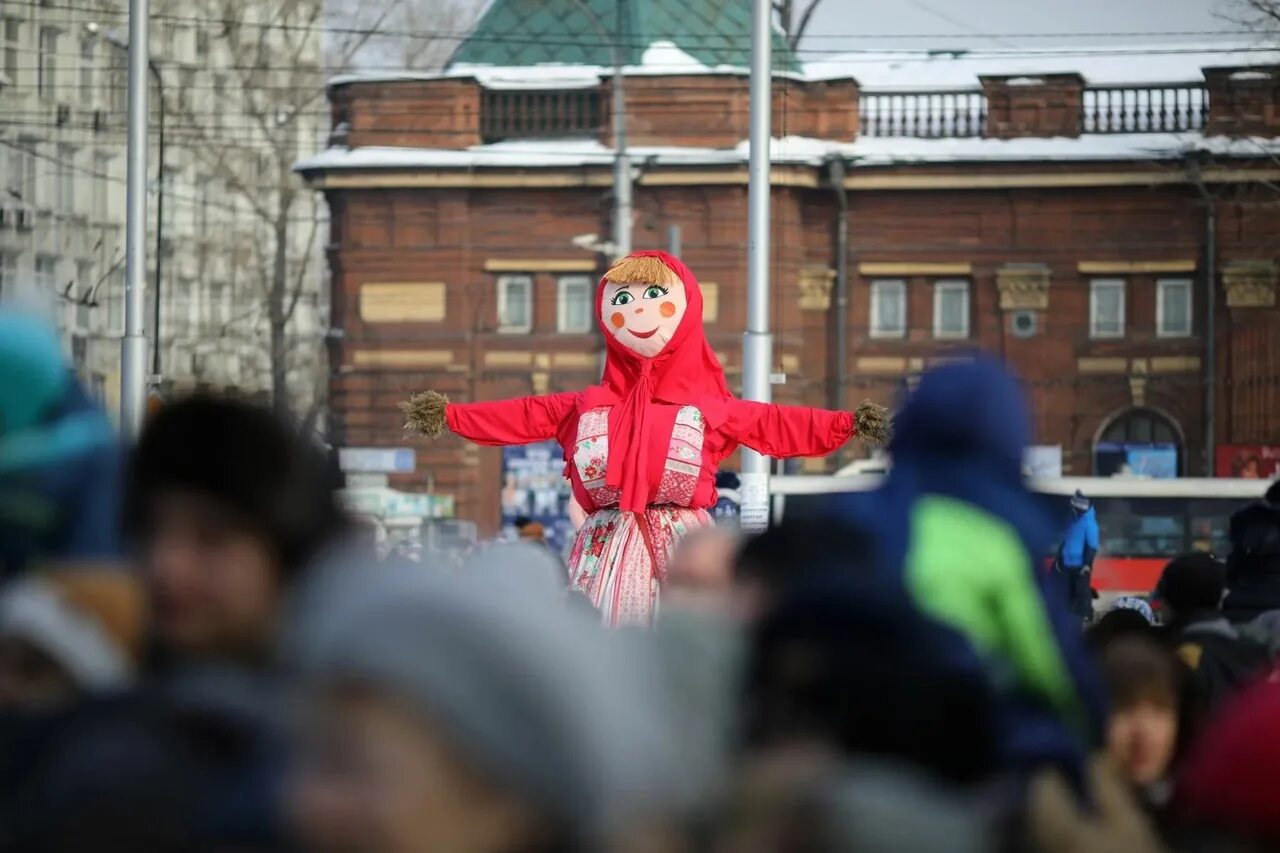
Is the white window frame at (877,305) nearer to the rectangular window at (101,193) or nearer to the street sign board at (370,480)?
the street sign board at (370,480)

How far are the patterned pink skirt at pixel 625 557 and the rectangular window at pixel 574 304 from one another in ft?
101

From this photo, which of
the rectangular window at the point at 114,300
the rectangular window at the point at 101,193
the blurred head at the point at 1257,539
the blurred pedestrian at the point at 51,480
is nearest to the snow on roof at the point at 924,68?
the rectangular window at the point at 114,300

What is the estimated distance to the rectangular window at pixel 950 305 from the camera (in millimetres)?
39750

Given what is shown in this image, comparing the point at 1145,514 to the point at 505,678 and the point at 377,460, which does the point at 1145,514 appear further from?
the point at 505,678

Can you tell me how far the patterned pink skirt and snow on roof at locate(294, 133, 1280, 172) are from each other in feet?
98.3

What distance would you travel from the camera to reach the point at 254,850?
2771 millimetres

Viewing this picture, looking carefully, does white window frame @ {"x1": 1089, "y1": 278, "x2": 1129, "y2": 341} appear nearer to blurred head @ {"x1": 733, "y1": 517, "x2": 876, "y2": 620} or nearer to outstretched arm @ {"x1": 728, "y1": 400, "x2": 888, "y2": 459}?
outstretched arm @ {"x1": 728, "y1": 400, "x2": 888, "y2": 459}

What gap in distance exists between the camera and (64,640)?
3.38 metres

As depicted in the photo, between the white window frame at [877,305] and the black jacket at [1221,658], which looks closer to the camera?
the black jacket at [1221,658]

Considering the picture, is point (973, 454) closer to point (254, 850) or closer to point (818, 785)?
point (818, 785)

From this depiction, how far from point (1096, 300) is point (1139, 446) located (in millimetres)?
2673

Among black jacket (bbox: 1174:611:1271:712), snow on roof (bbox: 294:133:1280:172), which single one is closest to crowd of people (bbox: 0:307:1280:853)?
black jacket (bbox: 1174:611:1271:712)

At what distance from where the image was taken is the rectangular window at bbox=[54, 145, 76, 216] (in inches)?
2119

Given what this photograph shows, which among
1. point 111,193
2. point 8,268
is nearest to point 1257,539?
point 8,268
